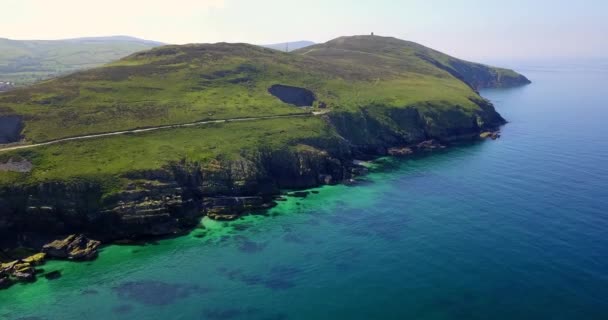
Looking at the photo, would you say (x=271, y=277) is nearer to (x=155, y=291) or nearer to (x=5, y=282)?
(x=155, y=291)

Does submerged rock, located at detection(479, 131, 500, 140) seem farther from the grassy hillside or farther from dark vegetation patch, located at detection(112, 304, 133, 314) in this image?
dark vegetation patch, located at detection(112, 304, 133, 314)

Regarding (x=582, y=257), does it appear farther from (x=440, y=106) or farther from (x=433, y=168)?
(x=440, y=106)

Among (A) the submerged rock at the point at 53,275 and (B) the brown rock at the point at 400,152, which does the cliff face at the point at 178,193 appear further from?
(A) the submerged rock at the point at 53,275

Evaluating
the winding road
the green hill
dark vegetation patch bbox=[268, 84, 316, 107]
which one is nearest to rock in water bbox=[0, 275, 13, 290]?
the green hill

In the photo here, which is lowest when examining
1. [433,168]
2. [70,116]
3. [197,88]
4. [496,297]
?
[496,297]

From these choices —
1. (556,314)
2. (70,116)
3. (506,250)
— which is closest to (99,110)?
(70,116)

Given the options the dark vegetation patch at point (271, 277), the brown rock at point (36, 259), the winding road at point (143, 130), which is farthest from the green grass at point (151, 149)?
the dark vegetation patch at point (271, 277)
